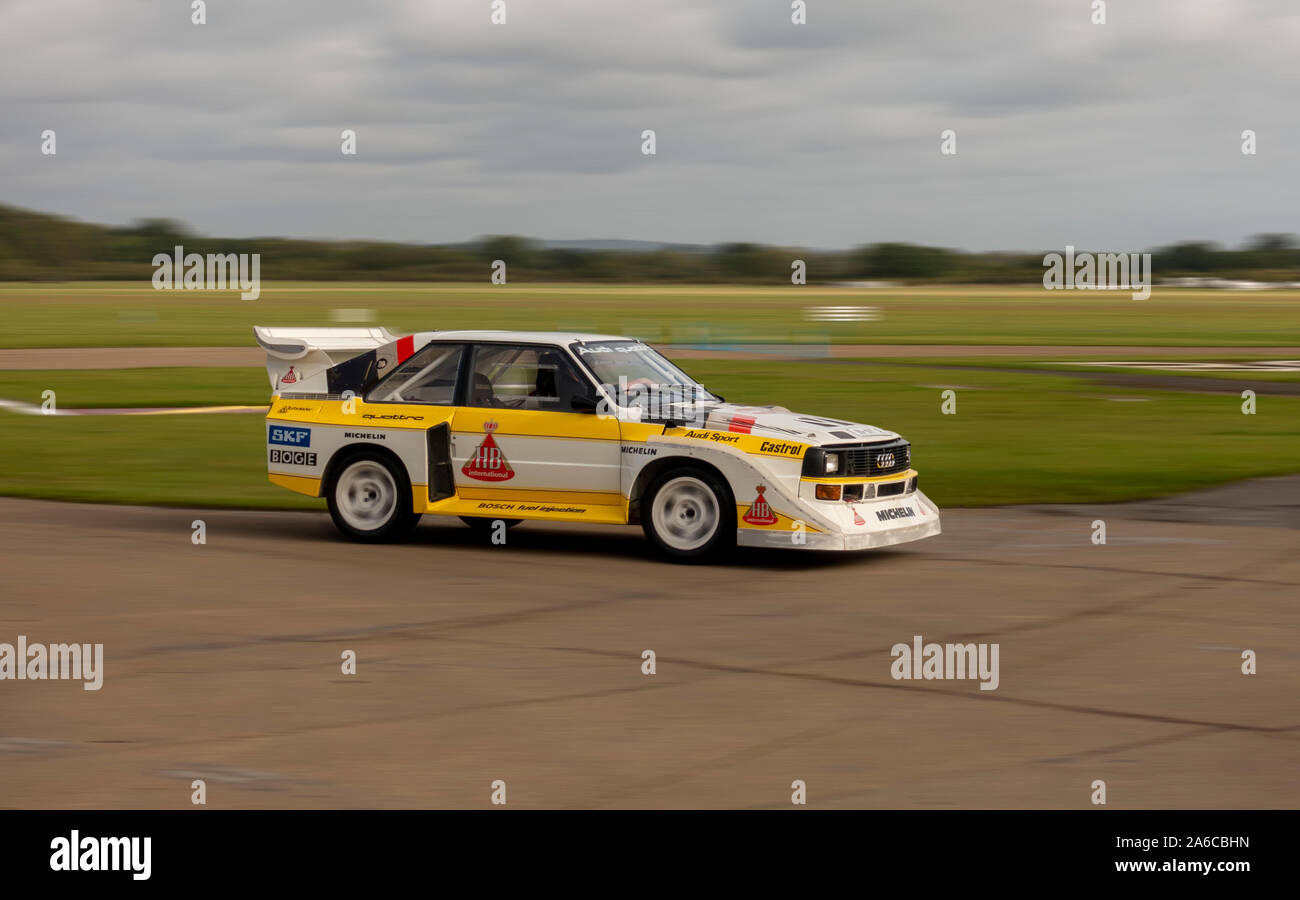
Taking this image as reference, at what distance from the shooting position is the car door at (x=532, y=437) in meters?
11.8

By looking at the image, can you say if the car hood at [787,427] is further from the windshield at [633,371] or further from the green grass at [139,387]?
the green grass at [139,387]

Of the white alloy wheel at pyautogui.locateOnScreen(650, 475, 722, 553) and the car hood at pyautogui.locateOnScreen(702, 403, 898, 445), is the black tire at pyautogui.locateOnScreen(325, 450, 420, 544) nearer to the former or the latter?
the white alloy wheel at pyautogui.locateOnScreen(650, 475, 722, 553)

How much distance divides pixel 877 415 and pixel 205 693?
67.9 ft

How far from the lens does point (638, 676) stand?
315 inches

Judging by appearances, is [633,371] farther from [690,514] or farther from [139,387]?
[139,387]

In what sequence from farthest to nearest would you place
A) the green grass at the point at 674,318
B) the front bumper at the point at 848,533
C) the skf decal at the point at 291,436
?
the green grass at the point at 674,318 → the skf decal at the point at 291,436 → the front bumper at the point at 848,533

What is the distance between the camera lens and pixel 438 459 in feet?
40.3

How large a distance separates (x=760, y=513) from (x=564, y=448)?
5.35ft

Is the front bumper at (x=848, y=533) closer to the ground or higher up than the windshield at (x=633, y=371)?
→ closer to the ground

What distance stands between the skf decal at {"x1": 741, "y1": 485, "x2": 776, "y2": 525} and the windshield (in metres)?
1.36

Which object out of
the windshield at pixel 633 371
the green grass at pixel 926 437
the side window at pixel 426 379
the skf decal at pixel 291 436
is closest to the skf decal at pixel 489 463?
the side window at pixel 426 379

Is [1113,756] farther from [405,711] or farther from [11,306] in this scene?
[11,306]

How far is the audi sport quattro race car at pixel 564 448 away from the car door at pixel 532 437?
0.4 inches
